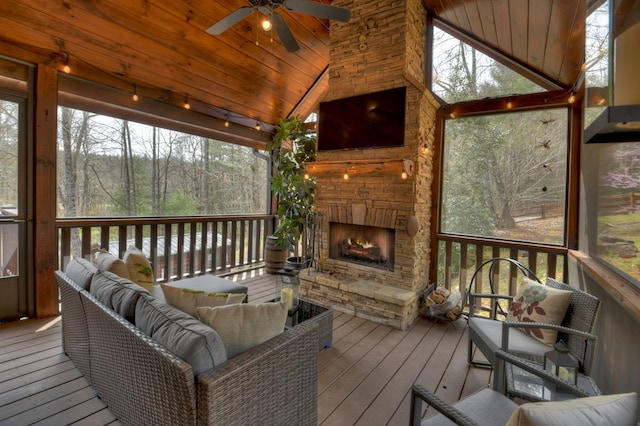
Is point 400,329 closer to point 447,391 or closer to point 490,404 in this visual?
point 447,391

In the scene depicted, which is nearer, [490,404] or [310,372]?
[490,404]

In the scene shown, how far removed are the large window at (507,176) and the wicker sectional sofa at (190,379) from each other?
2.78 metres

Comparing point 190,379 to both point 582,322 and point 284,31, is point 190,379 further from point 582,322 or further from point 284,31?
point 284,31

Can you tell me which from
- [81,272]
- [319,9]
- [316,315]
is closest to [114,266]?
[81,272]

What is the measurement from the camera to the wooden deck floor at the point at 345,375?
1.84m

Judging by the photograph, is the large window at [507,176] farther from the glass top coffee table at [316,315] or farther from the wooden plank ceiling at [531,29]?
the glass top coffee table at [316,315]

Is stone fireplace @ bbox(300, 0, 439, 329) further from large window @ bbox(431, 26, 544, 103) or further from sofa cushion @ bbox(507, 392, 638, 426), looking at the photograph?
sofa cushion @ bbox(507, 392, 638, 426)

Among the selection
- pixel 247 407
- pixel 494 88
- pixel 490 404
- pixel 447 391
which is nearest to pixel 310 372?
pixel 247 407

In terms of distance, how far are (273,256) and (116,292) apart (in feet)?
11.3

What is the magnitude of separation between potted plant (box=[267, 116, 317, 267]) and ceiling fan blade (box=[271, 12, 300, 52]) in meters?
2.00

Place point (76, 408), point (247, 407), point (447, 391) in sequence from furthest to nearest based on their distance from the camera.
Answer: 1. point (447, 391)
2. point (76, 408)
3. point (247, 407)

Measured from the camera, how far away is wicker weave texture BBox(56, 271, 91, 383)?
2.03 metres

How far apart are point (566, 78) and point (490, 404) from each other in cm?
327

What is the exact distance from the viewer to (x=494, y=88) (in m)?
3.46
